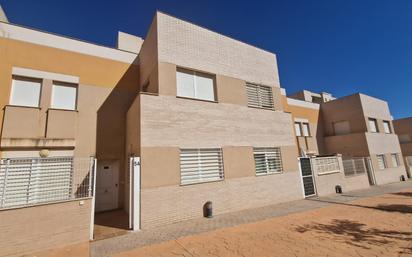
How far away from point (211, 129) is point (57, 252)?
266 inches

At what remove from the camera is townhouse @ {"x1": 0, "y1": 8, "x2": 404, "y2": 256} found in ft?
23.0

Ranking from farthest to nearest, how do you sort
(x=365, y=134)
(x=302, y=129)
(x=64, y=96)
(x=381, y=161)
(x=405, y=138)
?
(x=405, y=138)
(x=302, y=129)
(x=381, y=161)
(x=365, y=134)
(x=64, y=96)

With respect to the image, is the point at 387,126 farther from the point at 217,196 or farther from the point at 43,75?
the point at 43,75

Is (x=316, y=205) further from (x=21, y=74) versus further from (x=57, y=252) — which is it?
(x=21, y=74)

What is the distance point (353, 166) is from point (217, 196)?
12658 millimetres

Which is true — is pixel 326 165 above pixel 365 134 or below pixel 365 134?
below

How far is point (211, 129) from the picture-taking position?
942 cm

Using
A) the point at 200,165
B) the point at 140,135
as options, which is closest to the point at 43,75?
the point at 140,135

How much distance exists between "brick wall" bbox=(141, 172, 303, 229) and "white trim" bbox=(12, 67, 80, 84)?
7.04 meters

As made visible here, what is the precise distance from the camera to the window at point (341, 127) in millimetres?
20556

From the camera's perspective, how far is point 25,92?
9062mm

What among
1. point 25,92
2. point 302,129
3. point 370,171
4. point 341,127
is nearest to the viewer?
point 25,92

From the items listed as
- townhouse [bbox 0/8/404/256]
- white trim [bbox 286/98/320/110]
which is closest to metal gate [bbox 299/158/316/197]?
townhouse [bbox 0/8/404/256]

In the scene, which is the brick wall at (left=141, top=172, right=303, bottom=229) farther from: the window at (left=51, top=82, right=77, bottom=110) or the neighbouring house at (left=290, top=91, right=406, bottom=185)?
the neighbouring house at (left=290, top=91, right=406, bottom=185)
